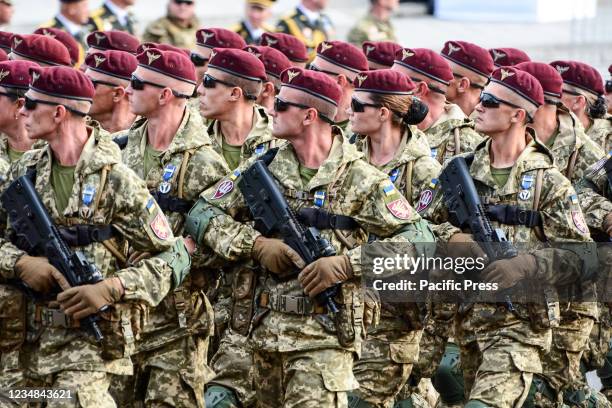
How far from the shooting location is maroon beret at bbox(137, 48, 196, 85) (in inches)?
467

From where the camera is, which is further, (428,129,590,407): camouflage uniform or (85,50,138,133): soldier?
(85,50,138,133): soldier

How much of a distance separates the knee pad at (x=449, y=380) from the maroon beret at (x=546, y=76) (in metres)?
1.95

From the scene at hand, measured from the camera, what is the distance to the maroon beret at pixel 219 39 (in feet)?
48.1

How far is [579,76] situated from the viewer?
14.1 metres

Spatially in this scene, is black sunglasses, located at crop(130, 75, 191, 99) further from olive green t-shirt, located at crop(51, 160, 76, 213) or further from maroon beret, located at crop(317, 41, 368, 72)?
maroon beret, located at crop(317, 41, 368, 72)

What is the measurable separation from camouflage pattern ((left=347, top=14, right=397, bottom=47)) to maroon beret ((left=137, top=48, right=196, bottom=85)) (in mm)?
9045

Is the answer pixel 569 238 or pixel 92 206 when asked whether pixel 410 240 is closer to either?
pixel 569 238

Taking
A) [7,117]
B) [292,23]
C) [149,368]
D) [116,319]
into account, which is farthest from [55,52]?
[292,23]

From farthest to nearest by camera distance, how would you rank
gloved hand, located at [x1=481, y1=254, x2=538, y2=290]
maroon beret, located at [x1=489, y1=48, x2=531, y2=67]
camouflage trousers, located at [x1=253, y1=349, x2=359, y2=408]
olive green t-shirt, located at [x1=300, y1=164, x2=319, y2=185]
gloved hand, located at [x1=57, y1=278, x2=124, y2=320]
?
maroon beret, located at [x1=489, y1=48, x2=531, y2=67] → gloved hand, located at [x1=481, y1=254, x2=538, y2=290] → olive green t-shirt, located at [x1=300, y1=164, x2=319, y2=185] → camouflage trousers, located at [x1=253, y1=349, x2=359, y2=408] → gloved hand, located at [x1=57, y1=278, x2=124, y2=320]

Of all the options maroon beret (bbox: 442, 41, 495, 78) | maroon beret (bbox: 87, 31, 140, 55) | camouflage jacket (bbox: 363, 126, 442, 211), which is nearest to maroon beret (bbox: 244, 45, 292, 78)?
maroon beret (bbox: 87, 31, 140, 55)

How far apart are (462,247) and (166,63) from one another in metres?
2.32

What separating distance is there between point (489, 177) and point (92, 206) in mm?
2564

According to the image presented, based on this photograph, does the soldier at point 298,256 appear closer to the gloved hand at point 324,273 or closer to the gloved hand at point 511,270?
the gloved hand at point 324,273

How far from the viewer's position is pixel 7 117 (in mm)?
11609
